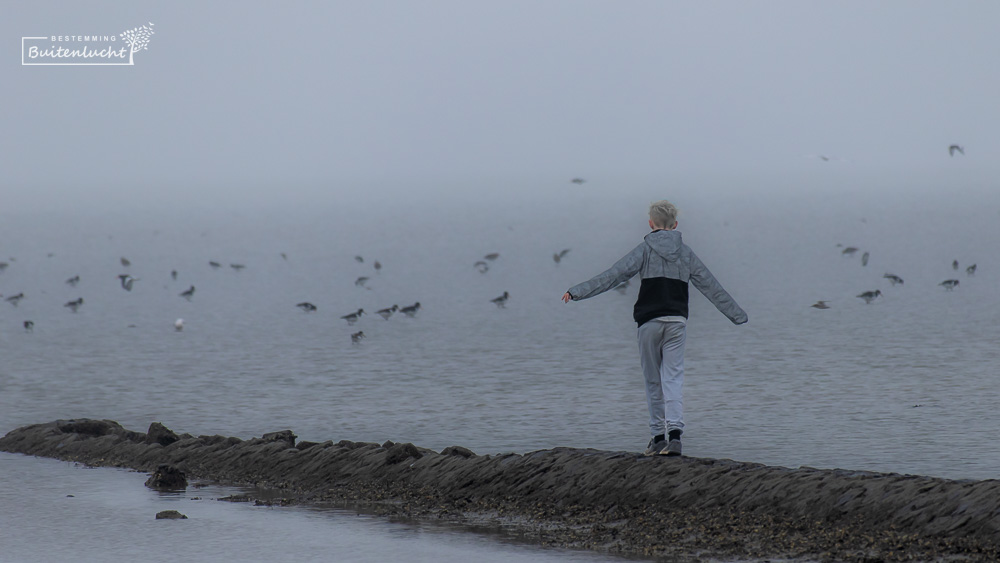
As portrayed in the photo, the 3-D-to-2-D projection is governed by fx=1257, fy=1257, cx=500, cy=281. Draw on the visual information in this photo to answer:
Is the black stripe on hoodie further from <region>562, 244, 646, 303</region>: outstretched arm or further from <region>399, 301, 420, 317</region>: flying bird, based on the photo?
<region>399, 301, 420, 317</region>: flying bird

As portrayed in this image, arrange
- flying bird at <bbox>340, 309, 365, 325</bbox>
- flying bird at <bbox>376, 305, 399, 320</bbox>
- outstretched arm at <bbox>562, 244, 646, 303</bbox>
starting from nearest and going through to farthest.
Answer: outstretched arm at <bbox>562, 244, 646, 303</bbox>
flying bird at <bbox>340, 309, 365, 325</bbox>
flying bird at <bbox>376, 305, 399, 320</bbox>

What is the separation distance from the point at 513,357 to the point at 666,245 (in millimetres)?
21139

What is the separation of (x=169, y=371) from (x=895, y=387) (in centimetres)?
1663

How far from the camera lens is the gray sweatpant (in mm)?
10828

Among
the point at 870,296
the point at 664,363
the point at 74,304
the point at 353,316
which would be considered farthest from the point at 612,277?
the point at 74,304

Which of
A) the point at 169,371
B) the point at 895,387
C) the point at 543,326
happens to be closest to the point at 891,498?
the point at 895,387

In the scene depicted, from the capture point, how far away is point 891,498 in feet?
31.7

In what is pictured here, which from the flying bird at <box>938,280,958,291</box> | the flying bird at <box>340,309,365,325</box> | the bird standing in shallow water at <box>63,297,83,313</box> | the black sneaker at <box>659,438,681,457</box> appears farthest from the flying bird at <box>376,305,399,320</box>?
the black sneaker at <box>659,438,681,457</box>

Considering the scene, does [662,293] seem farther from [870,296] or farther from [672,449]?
[870,296]

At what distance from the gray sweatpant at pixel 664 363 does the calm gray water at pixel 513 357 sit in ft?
9.75

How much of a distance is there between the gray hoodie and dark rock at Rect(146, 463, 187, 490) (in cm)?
452

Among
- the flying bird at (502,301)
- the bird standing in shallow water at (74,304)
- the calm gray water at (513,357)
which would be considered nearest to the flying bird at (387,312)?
the calm gray water at (513,357)

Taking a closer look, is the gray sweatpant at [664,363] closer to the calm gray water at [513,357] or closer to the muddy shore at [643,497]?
the muddy shore at [643,497]

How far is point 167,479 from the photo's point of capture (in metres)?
12.3
